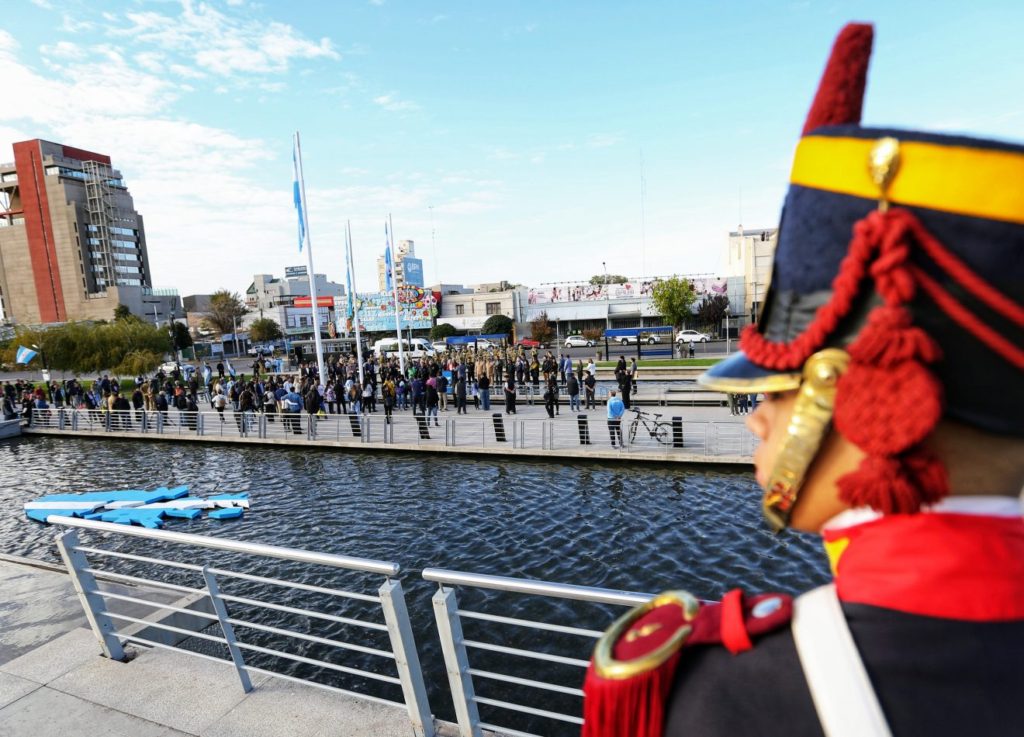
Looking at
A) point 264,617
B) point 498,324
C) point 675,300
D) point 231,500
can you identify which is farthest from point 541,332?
point 264,617

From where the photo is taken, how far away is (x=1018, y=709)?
0.90m

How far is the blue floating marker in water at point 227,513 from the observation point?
1362 centimetres

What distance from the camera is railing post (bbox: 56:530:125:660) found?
16.0 ft

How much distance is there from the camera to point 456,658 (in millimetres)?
3521

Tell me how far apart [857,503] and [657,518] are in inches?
457

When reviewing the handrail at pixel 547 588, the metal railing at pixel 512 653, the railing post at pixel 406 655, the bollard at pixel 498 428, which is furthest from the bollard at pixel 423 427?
the handrail at pixel 547 588

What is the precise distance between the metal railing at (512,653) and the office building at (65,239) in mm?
108349

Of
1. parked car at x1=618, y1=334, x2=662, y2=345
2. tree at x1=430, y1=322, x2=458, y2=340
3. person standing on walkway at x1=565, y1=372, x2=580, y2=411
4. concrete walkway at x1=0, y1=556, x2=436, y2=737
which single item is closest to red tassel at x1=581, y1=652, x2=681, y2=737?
concrete walkway at x1=0, y1=556, x2=436, y2=737

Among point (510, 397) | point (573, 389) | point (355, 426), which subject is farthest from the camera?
point (510, 397)

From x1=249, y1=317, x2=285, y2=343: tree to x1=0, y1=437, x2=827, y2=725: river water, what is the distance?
70030 millimetres

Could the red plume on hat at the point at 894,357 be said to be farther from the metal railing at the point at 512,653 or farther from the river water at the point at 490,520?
the river water at the point at 490,520

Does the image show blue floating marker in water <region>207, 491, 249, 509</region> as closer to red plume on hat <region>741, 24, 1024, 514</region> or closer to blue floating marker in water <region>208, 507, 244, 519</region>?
blue floating marker in water <region>208, 507, 244, 519</region>

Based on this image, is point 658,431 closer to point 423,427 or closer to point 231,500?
point 423,427

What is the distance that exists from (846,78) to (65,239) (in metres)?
127
